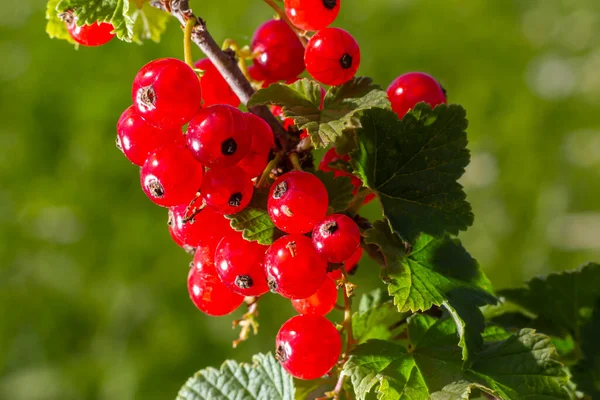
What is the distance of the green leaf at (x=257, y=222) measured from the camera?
1201 millimetres

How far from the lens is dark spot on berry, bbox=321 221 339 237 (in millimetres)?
1152

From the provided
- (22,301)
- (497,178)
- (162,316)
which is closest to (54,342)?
(22,301)

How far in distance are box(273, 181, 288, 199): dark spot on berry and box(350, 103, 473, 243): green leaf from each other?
148 mm

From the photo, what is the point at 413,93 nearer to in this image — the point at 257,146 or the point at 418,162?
the point at 418,162

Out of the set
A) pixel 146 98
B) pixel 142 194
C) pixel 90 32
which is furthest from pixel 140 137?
pixel 142 194

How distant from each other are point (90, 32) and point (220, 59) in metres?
0.28

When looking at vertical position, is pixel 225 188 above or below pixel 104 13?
below

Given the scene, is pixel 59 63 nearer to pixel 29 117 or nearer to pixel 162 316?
pixel 29 117

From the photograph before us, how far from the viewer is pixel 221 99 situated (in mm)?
1424

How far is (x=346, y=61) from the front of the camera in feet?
4.14

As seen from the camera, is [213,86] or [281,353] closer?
[281,353]

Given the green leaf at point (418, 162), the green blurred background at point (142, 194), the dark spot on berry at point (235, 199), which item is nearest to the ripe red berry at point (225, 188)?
the dark spot on berry at point (235, 199)

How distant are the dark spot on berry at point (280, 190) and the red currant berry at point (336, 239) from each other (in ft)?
0.29

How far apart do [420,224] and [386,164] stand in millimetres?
135
